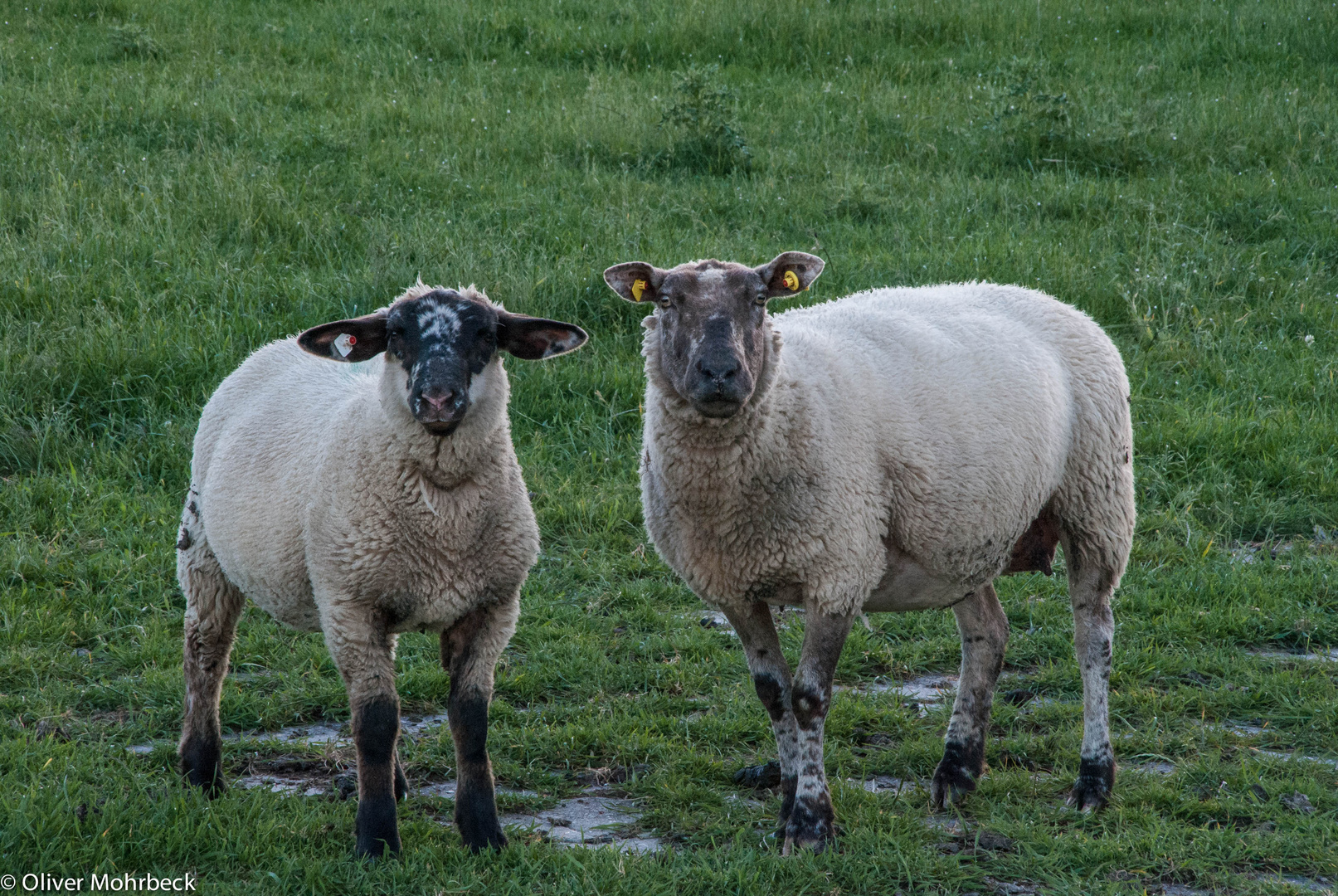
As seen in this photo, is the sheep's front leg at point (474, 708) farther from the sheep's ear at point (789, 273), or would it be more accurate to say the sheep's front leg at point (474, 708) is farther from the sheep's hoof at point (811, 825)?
the sheep's ear at point (789, 273)

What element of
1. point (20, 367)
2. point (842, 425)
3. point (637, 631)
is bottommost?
point (637, 631)

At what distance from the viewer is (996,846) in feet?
14.1

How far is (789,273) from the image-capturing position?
4609 millimetres

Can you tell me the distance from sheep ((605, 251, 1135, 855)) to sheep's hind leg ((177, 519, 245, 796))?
170cm

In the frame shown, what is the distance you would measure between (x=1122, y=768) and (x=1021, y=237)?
5.55 m

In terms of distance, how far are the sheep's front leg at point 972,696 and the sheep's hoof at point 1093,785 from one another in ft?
1.19

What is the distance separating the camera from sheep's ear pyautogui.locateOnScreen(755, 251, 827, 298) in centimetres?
458

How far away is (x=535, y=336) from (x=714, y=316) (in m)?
0.64

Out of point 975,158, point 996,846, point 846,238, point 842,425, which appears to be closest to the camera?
point 996,846

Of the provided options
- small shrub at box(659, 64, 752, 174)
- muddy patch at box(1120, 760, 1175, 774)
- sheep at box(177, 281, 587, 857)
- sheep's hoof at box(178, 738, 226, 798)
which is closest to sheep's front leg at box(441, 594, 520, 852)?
sheep at box(177, 281, 587, 857)

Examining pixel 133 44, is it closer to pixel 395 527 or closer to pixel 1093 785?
pixel 395 527

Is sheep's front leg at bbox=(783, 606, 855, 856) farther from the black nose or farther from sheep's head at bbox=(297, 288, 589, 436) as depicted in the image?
sheep's head at bbox=(297, 288, 589, 436)

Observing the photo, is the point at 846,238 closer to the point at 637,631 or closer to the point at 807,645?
the point at 637,631

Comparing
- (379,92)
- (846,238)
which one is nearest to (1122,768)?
(846,238)
